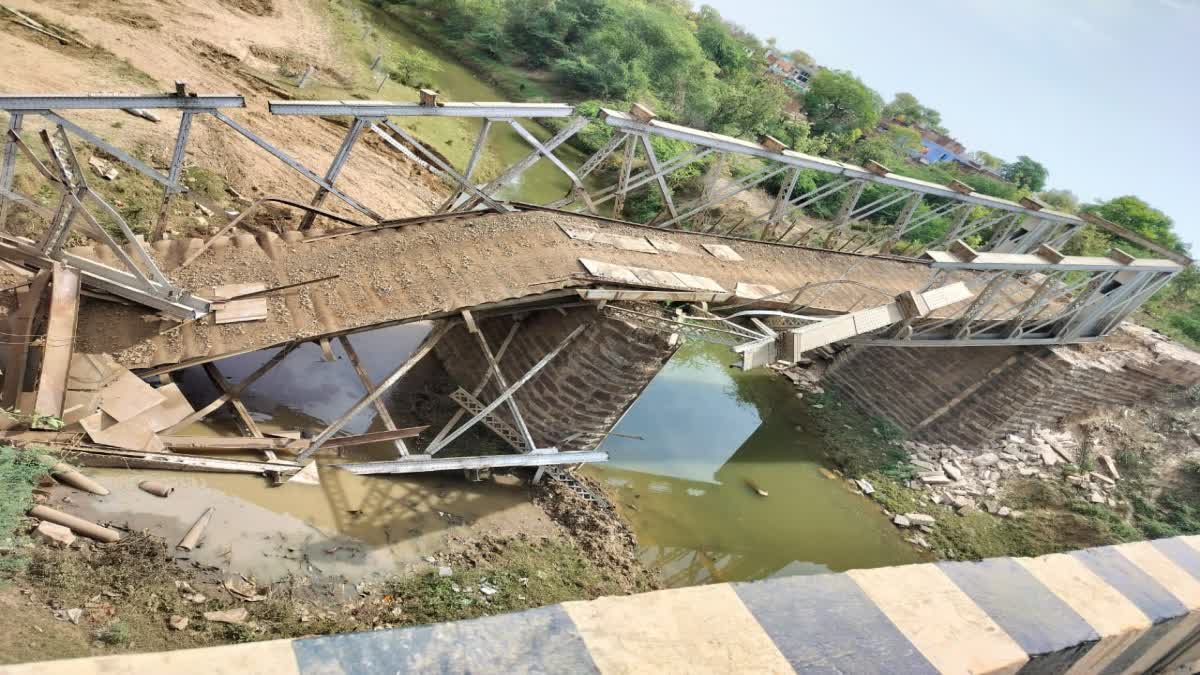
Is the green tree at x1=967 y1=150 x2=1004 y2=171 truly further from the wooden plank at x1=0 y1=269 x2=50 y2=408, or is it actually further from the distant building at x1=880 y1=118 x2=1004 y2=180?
the wooden plank at x1=0 y1=269 x2=50 y2=408

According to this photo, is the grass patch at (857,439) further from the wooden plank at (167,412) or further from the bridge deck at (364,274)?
the wooden plank at (167,412)

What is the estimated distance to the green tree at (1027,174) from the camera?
→ 137ft

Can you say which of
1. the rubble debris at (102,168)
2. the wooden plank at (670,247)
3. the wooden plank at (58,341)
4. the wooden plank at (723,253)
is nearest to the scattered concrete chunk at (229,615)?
the wooden plank at (58,341)

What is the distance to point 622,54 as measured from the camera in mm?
25594

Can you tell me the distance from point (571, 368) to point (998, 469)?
9377 millimetres

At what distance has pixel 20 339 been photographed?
21.7ft

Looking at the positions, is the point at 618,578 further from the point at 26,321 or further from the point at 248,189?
the point at 248,189

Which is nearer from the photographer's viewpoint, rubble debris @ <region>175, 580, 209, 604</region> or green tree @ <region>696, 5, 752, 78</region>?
rubble debris @ <region>175, 580, 209, 604</region>

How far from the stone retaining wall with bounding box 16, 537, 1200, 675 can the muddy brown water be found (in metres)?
5.78

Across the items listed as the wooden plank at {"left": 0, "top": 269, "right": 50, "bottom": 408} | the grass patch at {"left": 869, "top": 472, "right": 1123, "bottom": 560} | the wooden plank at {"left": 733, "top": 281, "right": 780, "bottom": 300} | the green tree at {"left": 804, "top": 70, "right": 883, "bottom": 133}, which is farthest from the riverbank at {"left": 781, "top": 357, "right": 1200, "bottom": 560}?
the green tree at {"left": 804, "top": 70, "right": 883, "bottom": 133}

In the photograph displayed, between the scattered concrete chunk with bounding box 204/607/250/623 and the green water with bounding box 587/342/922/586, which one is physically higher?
the green water with bounding box 587/342/922/586

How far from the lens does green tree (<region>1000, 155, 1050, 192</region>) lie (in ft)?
137

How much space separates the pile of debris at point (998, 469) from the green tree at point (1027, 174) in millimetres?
33095

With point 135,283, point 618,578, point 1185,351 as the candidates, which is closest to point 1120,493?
point 1185,351
